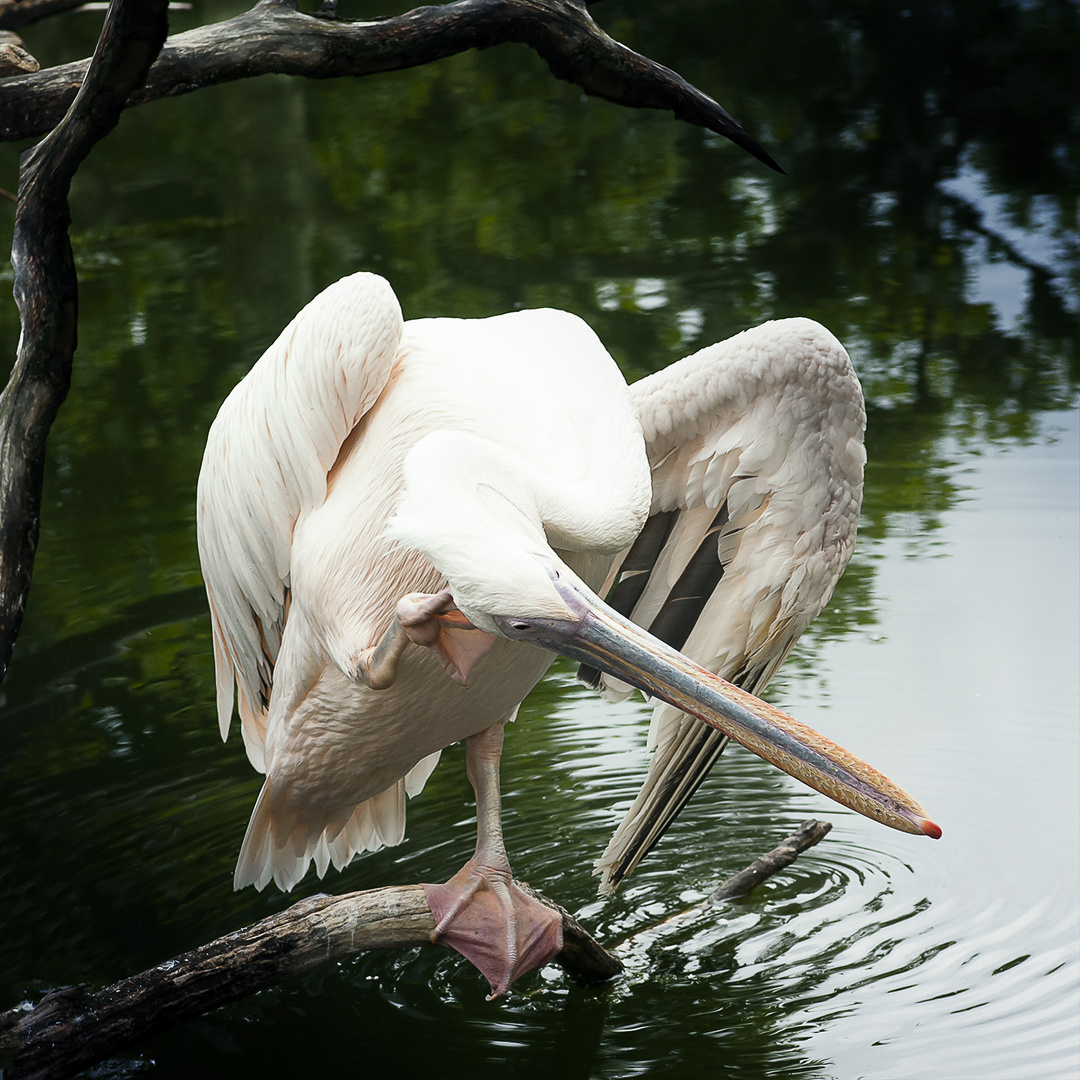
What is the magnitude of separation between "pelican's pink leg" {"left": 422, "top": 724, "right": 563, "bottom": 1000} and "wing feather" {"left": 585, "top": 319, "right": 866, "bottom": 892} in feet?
1.07

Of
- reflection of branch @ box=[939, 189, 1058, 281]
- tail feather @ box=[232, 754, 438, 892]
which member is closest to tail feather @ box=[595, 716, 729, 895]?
tail feather @ box=[232, 754, 438, 892]

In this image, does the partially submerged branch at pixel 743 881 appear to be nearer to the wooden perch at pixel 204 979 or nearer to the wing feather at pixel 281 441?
the wooden perch at pixel 204 979

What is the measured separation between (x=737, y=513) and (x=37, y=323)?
1537 mm

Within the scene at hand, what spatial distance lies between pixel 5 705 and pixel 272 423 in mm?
2444

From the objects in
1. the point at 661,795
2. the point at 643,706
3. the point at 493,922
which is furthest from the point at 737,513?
the point at 643,706

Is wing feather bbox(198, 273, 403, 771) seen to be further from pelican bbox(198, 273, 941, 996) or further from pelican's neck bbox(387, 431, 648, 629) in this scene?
pelican's neck bbox(387, 431, 648, 629)

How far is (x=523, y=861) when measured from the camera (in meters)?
3.68

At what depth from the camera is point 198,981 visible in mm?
2643

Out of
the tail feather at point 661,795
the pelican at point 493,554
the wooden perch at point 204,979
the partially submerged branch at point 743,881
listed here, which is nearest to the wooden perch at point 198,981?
the wooden perch at point 204,979

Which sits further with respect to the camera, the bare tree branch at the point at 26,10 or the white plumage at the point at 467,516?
the bare tree branch at the point at 26,10

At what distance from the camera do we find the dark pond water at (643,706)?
3.15 m

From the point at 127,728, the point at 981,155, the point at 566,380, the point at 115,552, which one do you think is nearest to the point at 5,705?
the point at 127,728

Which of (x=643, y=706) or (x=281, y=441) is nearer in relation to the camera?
(x=281, y=441)

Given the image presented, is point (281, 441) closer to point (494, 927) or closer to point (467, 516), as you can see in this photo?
point (467, 516)
